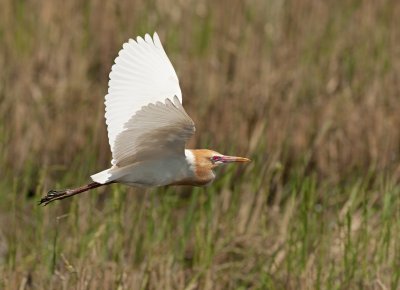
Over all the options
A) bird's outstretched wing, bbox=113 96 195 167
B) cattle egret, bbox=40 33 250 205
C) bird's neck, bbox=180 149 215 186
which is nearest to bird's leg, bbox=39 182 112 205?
cattle egret, bbox=40 33 250 205

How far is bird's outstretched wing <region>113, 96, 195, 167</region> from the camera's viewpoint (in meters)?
2.76

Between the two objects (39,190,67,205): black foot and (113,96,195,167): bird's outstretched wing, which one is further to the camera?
(39,190,67,205): black foot

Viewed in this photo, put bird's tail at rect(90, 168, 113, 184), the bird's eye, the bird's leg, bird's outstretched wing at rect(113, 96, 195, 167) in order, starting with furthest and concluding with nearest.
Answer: the bird's eye
the bird's leg
bird's tail at rect(90, 168, 113, 184)
bird's outstretched wing at rect(113, 96, 195, 167)

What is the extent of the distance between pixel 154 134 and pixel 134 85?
36 cm

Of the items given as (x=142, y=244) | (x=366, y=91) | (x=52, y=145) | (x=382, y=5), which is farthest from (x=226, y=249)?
(x=382, y=5)

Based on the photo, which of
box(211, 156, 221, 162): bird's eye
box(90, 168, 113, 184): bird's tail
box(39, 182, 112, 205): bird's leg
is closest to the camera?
box(90, 168, 113, 184): bird's tail

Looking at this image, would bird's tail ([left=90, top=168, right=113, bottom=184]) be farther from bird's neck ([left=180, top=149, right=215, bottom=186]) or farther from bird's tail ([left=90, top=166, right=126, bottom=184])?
bird's neck ([left=180, top=149, right=215, bottom=186])

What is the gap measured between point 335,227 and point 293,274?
0.24 meters

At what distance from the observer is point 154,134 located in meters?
2.93

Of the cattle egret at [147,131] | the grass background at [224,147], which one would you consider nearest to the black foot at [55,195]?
the cattle egret at [147,131]

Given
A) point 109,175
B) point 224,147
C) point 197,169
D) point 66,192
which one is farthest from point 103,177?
point 224,147

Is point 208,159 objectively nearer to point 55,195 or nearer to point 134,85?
point 134,85

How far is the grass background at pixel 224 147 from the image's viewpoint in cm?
342

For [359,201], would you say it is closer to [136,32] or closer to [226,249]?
A: [226,249]
